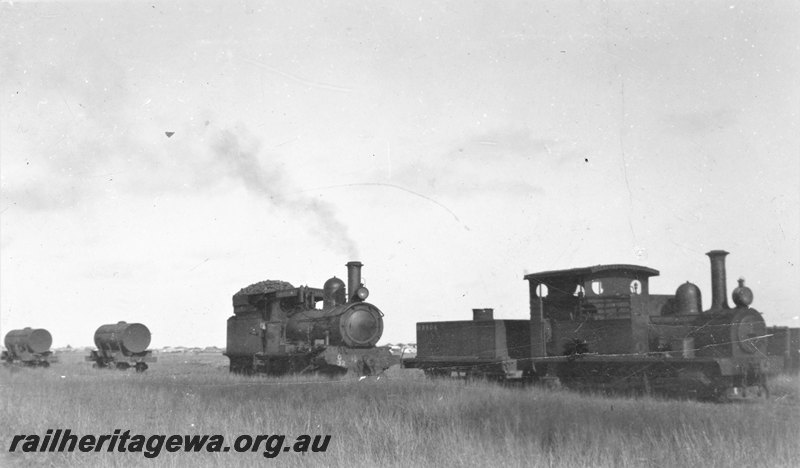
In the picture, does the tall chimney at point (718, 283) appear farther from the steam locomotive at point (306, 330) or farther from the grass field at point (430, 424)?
the steam locomotive at point (306, 330)

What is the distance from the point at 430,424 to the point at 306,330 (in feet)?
41.3

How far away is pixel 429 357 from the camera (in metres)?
18.3

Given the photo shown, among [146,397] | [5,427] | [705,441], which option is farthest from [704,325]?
[5,427]

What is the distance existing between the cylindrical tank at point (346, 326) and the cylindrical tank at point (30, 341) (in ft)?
60.0

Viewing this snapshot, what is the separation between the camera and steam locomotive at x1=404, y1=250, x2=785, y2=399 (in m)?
13.5

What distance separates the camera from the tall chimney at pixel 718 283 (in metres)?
14.0

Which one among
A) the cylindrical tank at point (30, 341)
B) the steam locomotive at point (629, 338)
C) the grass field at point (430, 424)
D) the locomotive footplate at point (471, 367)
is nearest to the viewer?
the grass field at point (430, 424)

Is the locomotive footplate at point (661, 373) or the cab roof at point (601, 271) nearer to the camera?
the locomotive footplate at point (661, 373)

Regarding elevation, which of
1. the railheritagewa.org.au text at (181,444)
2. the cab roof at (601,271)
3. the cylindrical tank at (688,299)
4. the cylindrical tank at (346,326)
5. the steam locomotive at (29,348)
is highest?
the cab roof at (601,271)

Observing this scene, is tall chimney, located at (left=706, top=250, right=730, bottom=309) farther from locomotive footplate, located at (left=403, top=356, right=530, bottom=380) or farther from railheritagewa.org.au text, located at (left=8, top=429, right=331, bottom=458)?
railheritagewa.org.au text, located at (left=8, top=429, right=331, bottom=458)

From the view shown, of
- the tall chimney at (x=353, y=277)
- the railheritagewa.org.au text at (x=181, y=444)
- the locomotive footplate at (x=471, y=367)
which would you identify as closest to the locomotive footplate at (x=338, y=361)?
the locomotive footplate at (x=471, y=367)

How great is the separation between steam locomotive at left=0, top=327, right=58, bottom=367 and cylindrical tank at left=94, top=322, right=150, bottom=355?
446cm

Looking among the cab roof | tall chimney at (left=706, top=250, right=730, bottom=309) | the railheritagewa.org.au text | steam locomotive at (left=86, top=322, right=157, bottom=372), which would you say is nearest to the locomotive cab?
the cab roof

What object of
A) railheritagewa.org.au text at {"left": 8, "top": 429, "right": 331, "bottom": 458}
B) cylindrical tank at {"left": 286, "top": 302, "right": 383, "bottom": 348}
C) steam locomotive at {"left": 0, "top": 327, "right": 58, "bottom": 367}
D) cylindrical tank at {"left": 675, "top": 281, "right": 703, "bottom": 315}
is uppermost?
cylindrical tank at {"left": 675, "top": 281, "right": 703, "bottom": 315}
